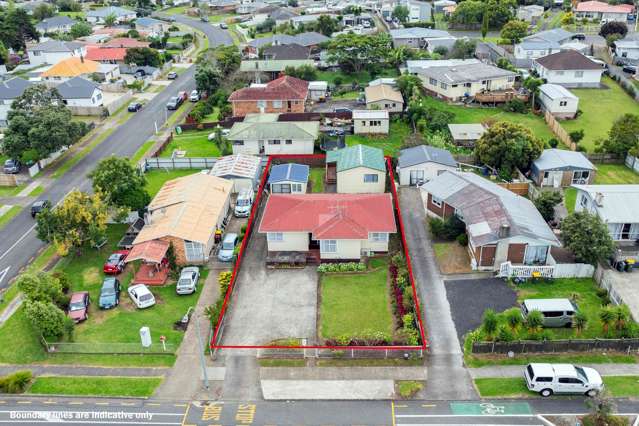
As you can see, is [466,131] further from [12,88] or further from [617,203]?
[12,88]

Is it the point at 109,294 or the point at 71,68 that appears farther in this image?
the point at 71,68

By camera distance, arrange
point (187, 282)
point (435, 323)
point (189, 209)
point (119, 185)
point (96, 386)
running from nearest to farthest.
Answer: point (96, 386) < point (435, 323) < point (187, 282) < point (189, 209) < point (119, 185)

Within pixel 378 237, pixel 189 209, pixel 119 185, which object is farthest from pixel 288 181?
pixel 119 185

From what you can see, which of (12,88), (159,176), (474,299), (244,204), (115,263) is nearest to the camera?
(474,299)

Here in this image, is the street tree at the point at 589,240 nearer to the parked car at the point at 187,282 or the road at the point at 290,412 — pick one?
the road at the point at 290,412

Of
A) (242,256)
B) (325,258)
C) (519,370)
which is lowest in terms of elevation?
(519,370)

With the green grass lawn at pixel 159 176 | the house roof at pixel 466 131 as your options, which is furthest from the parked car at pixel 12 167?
the house roof at pixel 466 131

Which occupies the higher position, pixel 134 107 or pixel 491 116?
pixel 134 107
